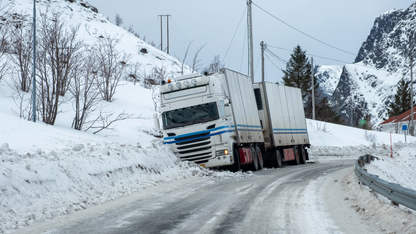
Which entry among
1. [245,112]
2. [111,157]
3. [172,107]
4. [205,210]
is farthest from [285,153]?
[205,210]

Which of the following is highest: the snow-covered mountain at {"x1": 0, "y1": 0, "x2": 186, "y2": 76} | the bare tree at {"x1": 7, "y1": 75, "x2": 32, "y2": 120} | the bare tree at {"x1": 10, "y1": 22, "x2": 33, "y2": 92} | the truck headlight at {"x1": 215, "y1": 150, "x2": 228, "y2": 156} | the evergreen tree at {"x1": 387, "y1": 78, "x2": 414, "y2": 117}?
the snow-covered mountain at {"x1": 0, "y1": 0, "x2": 186, "y2": 76}

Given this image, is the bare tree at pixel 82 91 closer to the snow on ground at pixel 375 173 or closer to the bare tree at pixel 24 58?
the bare tree at pixel 24 58

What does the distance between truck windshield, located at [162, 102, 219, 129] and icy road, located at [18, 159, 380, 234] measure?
4853mm

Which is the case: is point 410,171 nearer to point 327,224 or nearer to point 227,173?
point 227,173

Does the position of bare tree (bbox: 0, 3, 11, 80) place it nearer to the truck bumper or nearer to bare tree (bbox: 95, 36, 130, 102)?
bare tree (bbox: 95, 36, 130, 102)

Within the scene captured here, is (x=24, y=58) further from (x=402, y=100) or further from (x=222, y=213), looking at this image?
(x=402, y=100)

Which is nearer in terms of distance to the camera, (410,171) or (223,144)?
(223,144)

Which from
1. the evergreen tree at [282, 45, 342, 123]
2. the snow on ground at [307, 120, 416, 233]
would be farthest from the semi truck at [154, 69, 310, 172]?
the evergreen tree at [282, 45, 342, 123]

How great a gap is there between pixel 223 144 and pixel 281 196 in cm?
625

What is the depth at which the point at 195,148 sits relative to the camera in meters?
16.2

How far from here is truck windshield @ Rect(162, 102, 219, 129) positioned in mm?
16016

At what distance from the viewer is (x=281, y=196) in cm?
988

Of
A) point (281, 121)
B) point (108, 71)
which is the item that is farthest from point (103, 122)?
point (108, 71)

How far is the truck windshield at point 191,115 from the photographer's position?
16016mm
